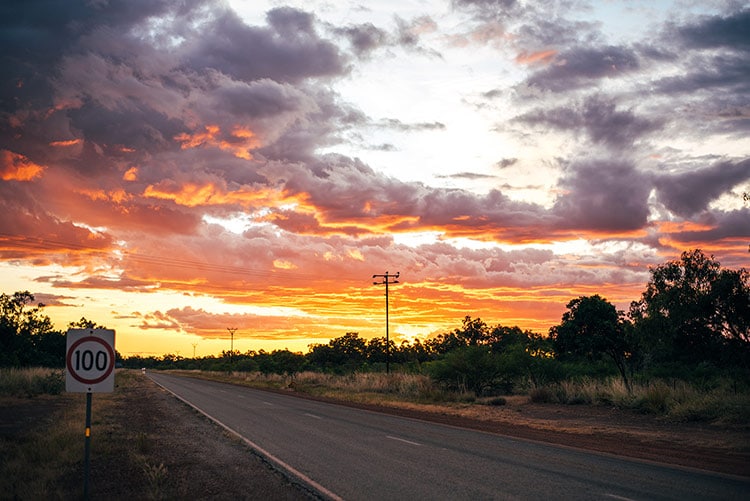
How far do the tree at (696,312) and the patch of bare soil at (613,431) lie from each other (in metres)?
3.07

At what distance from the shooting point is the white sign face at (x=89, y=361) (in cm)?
750

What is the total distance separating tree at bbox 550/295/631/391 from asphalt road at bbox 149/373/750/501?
15145 mm

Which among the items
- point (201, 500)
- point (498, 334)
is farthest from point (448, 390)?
point (498, 334)

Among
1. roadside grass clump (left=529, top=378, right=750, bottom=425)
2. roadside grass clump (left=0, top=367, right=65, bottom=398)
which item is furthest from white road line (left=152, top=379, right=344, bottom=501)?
roadside grass clump (left=0, top=367, right=65, bottom=398)

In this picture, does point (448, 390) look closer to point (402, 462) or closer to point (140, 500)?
point (402, 462)

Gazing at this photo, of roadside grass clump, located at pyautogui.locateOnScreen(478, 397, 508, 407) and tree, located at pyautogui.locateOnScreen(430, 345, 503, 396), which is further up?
tree, located at pyautogui.locateOnScreen(430, 345, 503, 396)

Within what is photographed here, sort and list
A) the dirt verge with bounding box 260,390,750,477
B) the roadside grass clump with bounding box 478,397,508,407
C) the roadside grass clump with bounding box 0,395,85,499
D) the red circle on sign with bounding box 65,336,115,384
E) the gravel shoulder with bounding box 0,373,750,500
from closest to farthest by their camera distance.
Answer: the red circle on sign with bounding box 65,336,115,384 → the roadside grass clump with bounding box 0,395,85,499 → the gravel shoulder with bounding box 0,373,750,500 → the dirt verge with bounding box 260,390,750,477 → the roadside grass clump with bounding box 478,397,508,407

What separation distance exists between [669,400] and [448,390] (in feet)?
50.8

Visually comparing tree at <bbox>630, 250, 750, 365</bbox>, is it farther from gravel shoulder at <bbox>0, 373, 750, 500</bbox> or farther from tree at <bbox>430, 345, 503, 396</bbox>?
tree at <bbox>430, 345, 503, 396</bbox>

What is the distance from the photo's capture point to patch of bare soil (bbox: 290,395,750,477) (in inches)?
515

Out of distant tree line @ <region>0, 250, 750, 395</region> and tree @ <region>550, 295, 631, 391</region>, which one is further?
tree @ <region>550, 295, 631, 391</region>

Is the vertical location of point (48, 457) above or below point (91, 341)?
below

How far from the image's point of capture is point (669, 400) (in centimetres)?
2084

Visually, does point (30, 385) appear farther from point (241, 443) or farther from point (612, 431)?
point (612, 431)
